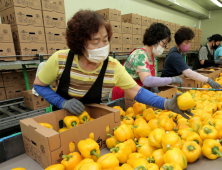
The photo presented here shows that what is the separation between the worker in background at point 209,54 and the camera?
4.64m

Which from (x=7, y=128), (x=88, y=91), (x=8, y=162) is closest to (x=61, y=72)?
(x=88, y=91)

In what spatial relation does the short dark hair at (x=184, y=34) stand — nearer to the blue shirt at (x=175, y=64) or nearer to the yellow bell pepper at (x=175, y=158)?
the blue shirt at (x=175, y=64)

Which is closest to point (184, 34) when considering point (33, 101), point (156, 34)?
point (156, 34)

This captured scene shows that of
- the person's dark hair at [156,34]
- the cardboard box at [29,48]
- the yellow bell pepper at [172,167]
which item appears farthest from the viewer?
the cardboard box at [29,48]

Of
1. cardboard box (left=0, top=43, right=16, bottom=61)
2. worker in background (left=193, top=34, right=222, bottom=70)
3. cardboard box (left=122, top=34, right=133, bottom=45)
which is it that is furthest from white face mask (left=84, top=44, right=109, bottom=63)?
worker in background (left=193, top=34, right=222, bottom=70)

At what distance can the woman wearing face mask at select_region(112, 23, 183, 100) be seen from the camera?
86.8 inches

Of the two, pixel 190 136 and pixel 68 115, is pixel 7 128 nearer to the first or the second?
pixel 68 115

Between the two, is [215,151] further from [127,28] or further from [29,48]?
[127,28]

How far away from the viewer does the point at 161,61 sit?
28.2 ft

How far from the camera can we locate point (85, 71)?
158 centimetres

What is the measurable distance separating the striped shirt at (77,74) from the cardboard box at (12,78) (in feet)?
8.23

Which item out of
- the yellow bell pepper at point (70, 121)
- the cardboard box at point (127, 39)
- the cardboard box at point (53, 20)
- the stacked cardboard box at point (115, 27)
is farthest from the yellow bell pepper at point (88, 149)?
the cardboard box at point (127, 39)

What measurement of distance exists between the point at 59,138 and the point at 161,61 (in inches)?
326

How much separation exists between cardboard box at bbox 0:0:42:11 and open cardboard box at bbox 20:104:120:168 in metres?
2.61
